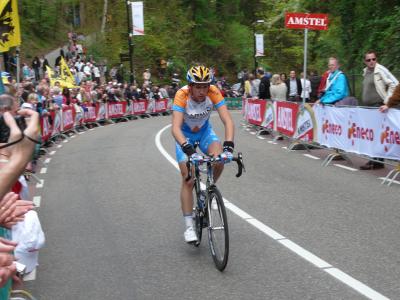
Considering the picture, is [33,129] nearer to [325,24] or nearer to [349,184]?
[349,184]

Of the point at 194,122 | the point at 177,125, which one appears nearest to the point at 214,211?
the point at 177,125

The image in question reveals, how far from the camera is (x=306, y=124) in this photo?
14.2 m

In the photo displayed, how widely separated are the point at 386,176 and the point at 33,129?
29.0 ft

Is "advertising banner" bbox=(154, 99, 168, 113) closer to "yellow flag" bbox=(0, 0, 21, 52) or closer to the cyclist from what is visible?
"yellow flag" bbox=(0, 0, 21, 52)

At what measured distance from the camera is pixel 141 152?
1570 cm

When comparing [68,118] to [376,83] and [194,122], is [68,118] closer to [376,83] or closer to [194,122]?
[376,83]

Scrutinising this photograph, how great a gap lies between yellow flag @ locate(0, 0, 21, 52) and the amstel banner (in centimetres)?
680

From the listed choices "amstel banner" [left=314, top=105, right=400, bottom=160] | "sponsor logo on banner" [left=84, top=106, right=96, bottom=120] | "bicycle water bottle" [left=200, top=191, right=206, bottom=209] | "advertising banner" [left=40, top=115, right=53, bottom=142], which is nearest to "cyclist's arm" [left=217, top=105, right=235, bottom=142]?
"bicycle water bottle" [left=200, top=191, right=206, bottom=209]

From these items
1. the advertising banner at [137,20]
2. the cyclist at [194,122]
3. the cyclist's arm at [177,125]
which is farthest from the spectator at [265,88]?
the advertising banner at [137,20]

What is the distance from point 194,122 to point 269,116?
1222cm

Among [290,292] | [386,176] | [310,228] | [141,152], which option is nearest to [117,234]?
[310,228]

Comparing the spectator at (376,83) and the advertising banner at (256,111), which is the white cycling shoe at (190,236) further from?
the advertising banner at (256,111)

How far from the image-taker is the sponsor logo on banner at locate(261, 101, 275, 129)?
18.0 m

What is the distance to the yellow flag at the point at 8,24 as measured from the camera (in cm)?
1132
